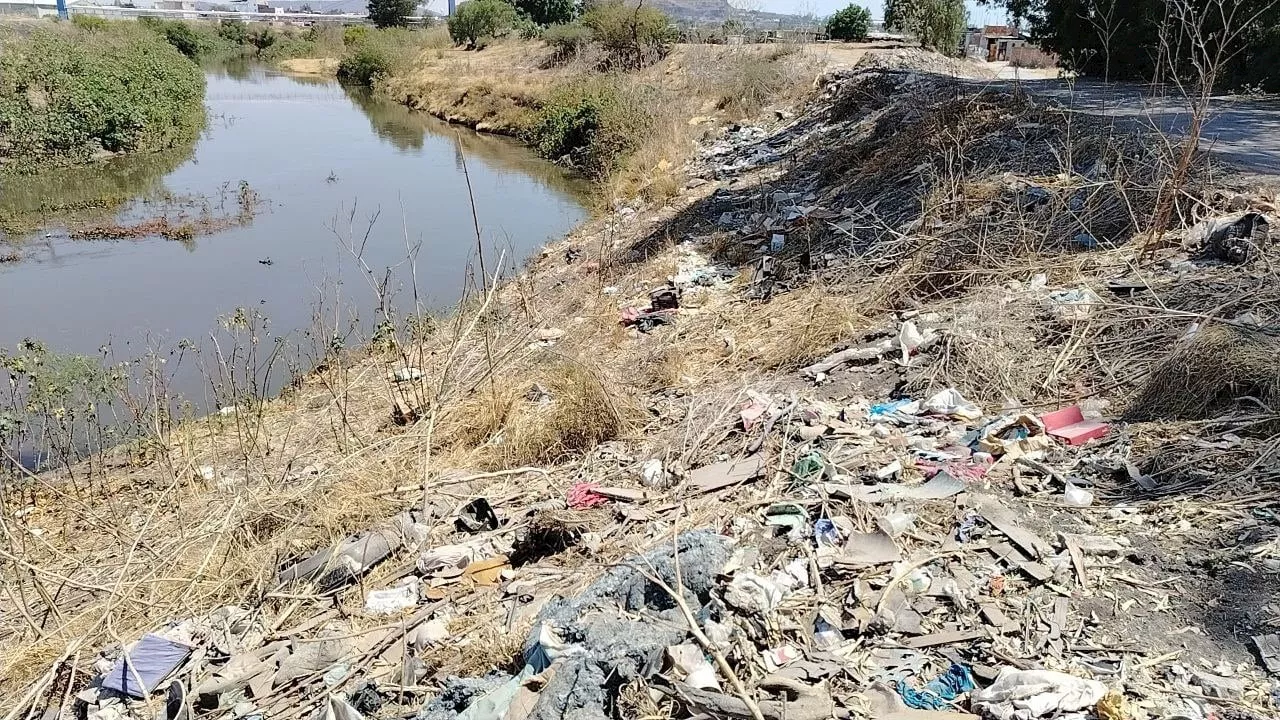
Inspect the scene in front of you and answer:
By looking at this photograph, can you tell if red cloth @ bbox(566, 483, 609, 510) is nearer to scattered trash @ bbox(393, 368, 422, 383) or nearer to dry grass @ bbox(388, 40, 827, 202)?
scattered trash @ bbox(393, 368, 422, 383)

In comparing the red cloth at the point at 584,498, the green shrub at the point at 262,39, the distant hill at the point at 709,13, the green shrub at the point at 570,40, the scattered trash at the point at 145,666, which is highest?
the green shrub at the point at 262,39

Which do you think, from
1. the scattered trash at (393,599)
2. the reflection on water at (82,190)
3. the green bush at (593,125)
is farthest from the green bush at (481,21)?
the scattered trash at (393,599)

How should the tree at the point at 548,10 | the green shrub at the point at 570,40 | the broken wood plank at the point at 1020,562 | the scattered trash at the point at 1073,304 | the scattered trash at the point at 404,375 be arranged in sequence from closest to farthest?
the broken wood plank at the point at 1020,562 → the scattered trash at the point at 1073,304 → the scattered trash at the point at 404,375 → the green shrub at the point at 570,40 → the tree at the point at 548,10

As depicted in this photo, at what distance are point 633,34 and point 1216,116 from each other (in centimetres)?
1724

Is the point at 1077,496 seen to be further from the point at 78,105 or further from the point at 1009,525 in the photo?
the point at 78,105

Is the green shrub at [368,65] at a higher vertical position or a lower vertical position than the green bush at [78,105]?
higher

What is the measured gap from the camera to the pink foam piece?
10.7 feet

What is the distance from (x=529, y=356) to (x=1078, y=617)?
3899mm

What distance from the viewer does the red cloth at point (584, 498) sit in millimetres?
3545

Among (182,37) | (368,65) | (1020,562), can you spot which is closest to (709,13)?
(368,65)

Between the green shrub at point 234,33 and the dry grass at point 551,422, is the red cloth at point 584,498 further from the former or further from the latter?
the green shrub at point 234,33

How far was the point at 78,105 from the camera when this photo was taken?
1620cm

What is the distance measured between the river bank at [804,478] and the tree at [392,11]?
4854 cm

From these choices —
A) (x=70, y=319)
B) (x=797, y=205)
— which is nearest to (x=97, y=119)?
(x=70, y=319)
